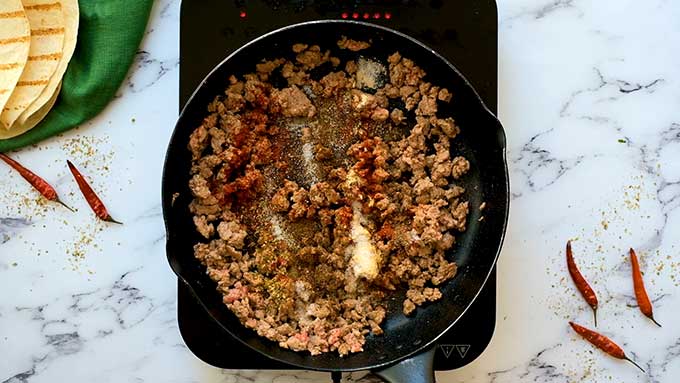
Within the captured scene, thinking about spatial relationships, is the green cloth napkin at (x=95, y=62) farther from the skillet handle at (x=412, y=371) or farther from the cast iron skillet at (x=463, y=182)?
the skillet handle at (x=412, y=371)

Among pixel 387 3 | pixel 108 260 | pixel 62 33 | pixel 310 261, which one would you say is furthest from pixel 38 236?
pixel 387 3

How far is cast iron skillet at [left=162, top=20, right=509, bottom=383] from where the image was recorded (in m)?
1.89

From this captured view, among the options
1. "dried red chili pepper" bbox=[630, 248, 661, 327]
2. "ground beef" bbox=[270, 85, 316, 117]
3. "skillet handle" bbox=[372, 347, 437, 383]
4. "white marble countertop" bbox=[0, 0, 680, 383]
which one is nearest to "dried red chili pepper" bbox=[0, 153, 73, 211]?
"white marble countertop" bbox=[0, 0, 680, 383]

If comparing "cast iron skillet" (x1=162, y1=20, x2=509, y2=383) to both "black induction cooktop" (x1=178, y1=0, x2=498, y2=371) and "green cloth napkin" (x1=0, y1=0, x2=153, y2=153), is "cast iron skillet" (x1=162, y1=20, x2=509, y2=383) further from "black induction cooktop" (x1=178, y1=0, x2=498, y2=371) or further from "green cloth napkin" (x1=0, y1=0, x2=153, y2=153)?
"green cloth napkin" (x1=0, y1=0, x2=153, y2=153)

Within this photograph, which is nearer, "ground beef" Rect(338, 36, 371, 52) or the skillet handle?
the skillet handle

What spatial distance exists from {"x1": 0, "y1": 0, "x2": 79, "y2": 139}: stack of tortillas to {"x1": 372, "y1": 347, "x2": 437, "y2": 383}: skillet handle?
2.95ft

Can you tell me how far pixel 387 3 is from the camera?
2.01 m

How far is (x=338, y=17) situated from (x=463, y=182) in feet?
1.41

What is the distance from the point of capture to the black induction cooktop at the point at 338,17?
2004 mm

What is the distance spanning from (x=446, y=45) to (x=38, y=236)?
0.96 metres

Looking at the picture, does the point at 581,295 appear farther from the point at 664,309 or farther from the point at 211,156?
the point at 211,156

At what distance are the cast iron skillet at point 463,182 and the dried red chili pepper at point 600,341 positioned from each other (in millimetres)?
289

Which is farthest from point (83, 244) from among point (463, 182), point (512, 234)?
point (512, 234)

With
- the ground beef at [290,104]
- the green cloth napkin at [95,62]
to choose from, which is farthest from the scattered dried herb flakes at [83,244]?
the ground beef at [290,104]
